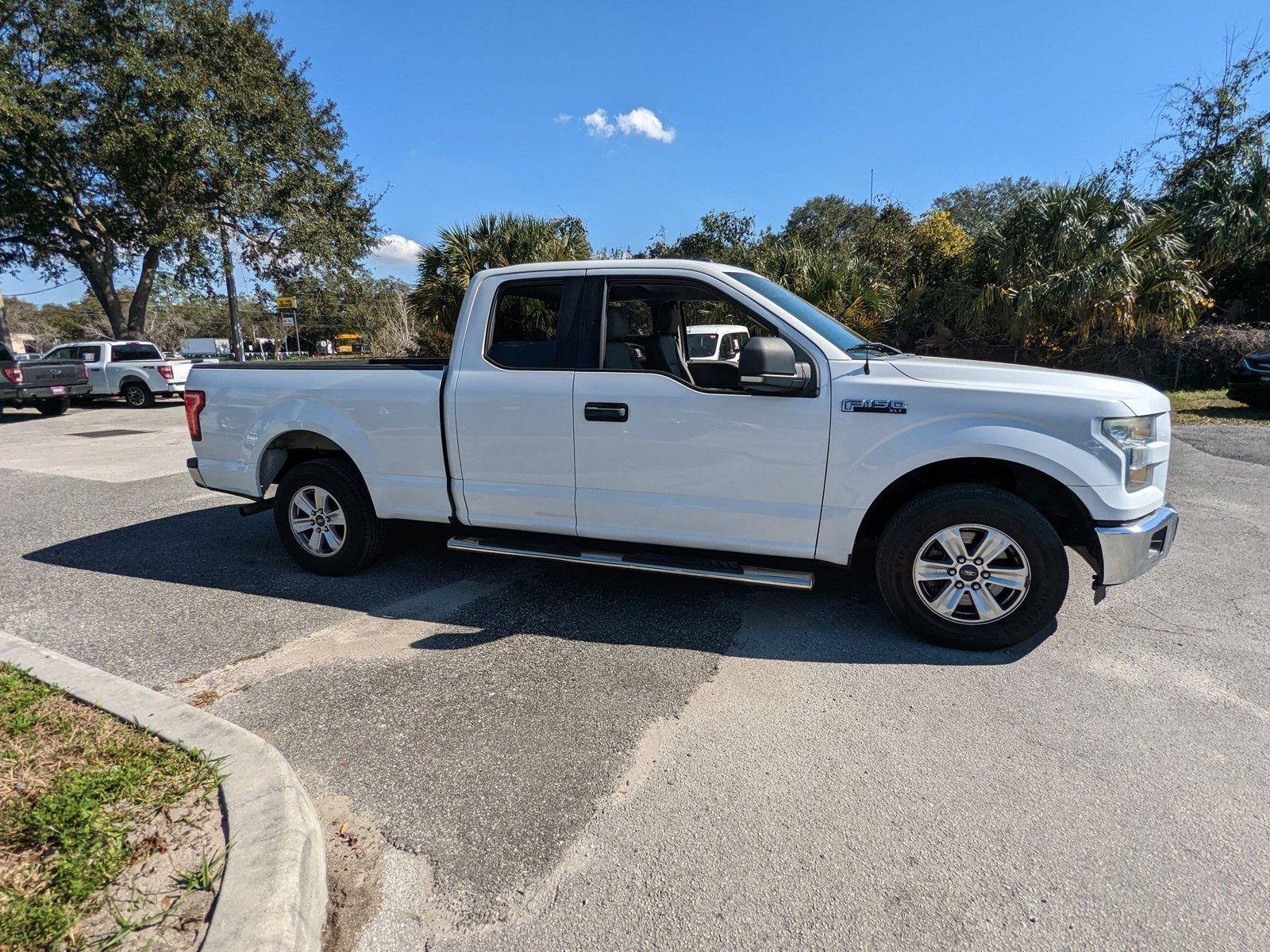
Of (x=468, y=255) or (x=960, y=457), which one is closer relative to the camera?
(x=960, y=457)

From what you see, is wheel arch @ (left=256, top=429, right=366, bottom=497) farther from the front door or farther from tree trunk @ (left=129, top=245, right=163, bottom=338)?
tree trunk @ (left=129, top=245, right=163, bottom=338)

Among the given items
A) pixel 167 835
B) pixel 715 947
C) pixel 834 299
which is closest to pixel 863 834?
pixel 715 947

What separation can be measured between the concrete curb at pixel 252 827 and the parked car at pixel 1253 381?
14771mm

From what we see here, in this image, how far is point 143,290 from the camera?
23141mm

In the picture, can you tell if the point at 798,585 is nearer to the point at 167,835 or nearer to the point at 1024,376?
the point at 1024,376

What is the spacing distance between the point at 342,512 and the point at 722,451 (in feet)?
8.87

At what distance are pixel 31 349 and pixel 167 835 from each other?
319 feet

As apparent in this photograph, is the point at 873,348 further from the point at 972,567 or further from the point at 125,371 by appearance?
the point at 125,371

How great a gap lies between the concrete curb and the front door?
2090 millimetres

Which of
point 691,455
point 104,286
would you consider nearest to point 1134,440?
point 691,455

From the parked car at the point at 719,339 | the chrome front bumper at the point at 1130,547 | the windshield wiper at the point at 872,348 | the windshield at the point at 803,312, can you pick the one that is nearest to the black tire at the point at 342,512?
the windshield at the point at 803,312

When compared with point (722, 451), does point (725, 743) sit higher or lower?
lower

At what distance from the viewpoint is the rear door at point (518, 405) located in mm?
4102

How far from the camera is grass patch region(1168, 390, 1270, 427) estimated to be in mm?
11359
